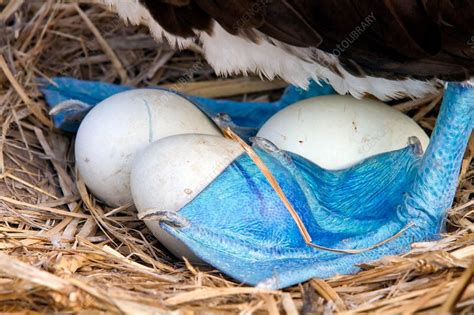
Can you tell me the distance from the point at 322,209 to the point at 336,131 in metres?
0.20

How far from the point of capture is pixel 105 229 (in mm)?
2076

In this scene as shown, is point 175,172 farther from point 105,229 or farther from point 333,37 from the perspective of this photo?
point 333,37

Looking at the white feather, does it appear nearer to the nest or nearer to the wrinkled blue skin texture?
the wrinkled blue skin texture

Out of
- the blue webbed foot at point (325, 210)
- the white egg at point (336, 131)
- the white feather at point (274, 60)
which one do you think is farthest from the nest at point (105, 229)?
the white feather at point (274, 60)

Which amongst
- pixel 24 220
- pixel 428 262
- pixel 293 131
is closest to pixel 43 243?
pixel 24 220

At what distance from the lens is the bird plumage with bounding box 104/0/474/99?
5.76 ft

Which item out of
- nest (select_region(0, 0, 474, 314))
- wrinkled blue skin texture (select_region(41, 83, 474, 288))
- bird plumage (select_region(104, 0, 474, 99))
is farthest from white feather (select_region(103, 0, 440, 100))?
nest (select_region(0, 0, 474, 314))

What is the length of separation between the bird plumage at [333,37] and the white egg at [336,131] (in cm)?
8

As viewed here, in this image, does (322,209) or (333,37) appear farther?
(322,209)

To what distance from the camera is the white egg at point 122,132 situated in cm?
206

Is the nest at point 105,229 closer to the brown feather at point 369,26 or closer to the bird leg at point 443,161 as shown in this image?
the bird leg at point 443,161

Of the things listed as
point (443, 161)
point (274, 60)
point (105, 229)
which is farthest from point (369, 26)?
point (105, 229)

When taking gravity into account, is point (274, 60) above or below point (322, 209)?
above

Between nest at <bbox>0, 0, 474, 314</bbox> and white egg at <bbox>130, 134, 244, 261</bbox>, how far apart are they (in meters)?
0.13
